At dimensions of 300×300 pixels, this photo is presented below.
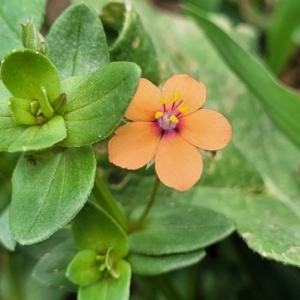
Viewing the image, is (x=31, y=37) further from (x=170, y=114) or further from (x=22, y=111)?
(x=170, y=114)

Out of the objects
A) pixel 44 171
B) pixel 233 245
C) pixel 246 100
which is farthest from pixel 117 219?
pixel 246 100

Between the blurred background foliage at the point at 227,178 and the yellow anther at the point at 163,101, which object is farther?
the blurred background foliage at the point at 227,178

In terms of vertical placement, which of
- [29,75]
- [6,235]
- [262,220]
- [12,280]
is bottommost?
[12,280]

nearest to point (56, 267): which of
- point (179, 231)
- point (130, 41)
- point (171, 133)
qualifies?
point (179, 231)

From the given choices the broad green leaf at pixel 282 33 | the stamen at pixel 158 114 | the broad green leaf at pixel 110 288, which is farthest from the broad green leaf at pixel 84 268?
the broad green leaf at pixel 282 33

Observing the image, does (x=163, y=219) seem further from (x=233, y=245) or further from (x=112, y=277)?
(x=233, y=245)

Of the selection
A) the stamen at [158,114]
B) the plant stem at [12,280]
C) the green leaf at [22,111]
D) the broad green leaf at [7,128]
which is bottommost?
the plant stem at [12,280]

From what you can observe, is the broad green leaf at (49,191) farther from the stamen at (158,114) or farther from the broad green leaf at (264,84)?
the broad green leaf at (264,84)
